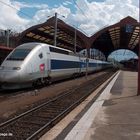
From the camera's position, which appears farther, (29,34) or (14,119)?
(29,34)

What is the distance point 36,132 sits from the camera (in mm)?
9695

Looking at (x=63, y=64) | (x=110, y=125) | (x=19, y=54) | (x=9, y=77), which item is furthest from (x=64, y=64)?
(x=110, y=125)

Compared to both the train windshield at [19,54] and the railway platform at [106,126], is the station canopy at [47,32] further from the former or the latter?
the railway platform at [106,126]

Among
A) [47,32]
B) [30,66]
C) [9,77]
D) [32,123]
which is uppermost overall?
[47,32]

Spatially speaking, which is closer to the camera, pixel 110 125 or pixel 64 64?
pixel 110 125

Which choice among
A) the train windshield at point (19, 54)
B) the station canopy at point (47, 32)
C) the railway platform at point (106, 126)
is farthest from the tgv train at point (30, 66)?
the station canopy at point (47, 32)

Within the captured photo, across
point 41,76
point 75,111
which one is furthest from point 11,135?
point 41,76

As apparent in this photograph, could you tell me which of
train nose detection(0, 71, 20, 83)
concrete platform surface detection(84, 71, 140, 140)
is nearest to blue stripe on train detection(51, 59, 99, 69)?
train nose detection(0, 71, 20, 83)

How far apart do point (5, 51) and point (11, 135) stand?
22178mm

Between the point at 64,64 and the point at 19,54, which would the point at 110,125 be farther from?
the point at 64,64

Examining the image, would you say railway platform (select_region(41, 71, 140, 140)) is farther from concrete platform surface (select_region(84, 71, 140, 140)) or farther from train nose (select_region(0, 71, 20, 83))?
train nose (select_region(0, 71, 20, 83))

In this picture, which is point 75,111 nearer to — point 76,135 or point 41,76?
point 76,135

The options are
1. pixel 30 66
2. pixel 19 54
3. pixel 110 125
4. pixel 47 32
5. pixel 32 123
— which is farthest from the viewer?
pixel 47 32

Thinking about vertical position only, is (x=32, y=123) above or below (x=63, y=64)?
below
